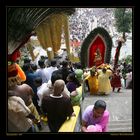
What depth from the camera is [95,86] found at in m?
5.01

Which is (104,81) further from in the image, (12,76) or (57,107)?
(12,76)

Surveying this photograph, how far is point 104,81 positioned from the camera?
5.00 m

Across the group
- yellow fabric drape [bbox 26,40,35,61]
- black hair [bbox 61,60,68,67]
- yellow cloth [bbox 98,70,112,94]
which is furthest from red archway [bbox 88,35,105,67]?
yellow fabric drape [bbox 26,40,35,61]

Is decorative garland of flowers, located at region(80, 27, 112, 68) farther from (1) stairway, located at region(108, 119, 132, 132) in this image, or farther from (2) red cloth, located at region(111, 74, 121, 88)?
(1) stairway, located at region(108, 119, 132, 132)

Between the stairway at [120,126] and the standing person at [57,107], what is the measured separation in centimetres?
37

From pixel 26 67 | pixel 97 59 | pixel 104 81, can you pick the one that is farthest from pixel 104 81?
pixel 26 67

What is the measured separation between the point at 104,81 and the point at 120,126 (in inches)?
20.1

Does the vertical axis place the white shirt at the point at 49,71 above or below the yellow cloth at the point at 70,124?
above

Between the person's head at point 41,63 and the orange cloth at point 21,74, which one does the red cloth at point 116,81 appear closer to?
the person's head at point 41,63

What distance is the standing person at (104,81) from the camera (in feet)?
16.0

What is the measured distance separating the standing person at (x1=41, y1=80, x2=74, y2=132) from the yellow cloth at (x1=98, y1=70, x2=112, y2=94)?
0.39 meters

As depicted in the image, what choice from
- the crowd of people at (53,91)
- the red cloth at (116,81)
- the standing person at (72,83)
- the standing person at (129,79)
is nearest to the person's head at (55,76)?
the crowd of people at (53,91)
